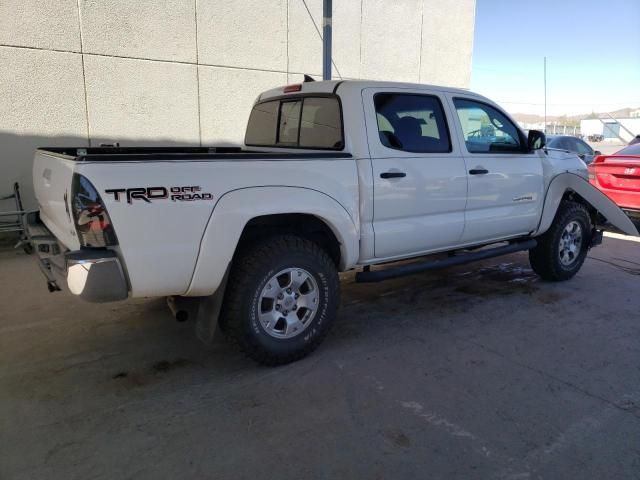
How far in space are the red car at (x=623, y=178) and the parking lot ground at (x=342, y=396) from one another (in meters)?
3.76

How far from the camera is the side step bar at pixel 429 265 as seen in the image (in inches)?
164

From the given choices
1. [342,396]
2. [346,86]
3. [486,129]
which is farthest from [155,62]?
[342,396]

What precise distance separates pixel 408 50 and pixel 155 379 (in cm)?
987

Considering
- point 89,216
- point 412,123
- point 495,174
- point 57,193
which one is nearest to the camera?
point 89,216

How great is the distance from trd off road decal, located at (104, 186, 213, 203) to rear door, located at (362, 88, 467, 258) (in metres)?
1.45

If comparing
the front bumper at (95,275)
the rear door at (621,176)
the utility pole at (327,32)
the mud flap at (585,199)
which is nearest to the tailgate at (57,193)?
the front bumper at (95,275)

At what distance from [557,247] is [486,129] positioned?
5.57 ft

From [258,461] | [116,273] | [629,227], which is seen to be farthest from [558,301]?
[116,273]

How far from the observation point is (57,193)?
10.5 ft

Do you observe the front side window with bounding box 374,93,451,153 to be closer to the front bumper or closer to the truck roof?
the truck roof

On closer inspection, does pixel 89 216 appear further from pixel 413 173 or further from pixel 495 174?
pixel 495 174

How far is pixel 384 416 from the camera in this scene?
120 inches

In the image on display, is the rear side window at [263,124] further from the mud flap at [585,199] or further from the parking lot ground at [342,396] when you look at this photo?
the mud flap at [585,199]

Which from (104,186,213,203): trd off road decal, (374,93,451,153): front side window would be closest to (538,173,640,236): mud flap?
(374,93,451,153): front side window
